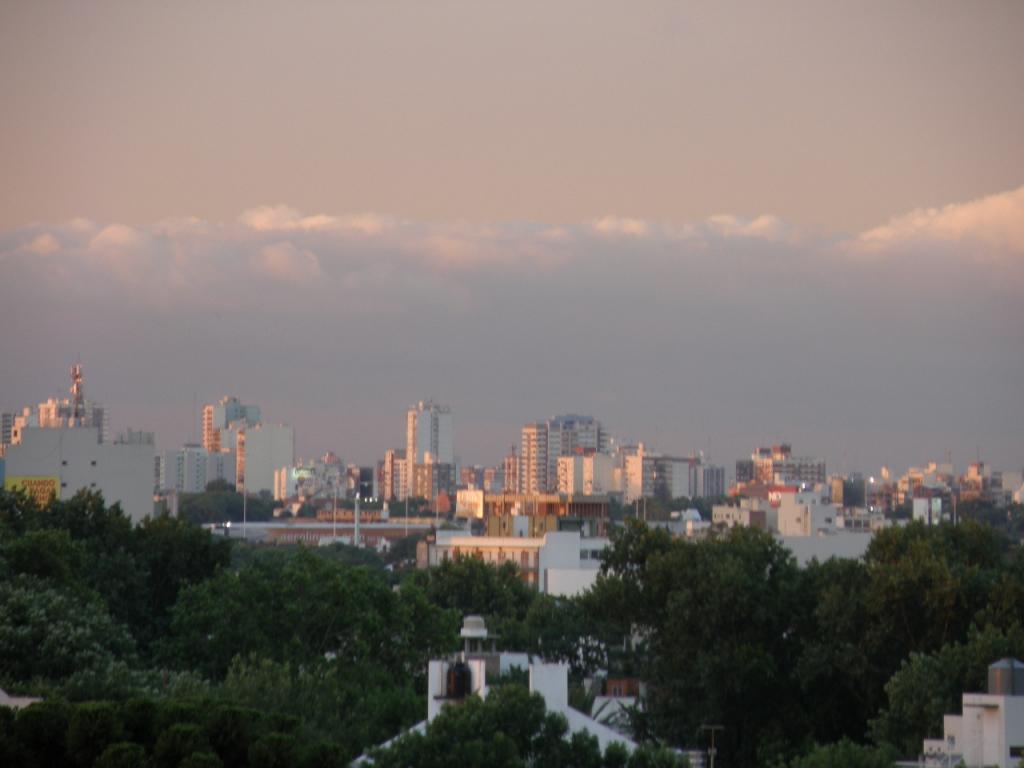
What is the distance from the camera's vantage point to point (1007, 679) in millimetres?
46531

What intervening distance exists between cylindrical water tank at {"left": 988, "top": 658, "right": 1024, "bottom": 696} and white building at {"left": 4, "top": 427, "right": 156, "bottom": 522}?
2876 inches

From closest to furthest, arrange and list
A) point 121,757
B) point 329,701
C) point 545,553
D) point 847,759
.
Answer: point 121,757
point 847,759
point 329,701
point 545,553

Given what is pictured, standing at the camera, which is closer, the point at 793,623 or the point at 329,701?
the point at 329,701

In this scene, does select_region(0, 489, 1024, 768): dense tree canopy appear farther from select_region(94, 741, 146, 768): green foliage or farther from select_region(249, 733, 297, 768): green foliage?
select_region(94, 741, 146, 768): green foliage

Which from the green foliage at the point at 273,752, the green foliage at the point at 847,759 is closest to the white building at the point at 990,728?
the green foliage at the point at 847,759

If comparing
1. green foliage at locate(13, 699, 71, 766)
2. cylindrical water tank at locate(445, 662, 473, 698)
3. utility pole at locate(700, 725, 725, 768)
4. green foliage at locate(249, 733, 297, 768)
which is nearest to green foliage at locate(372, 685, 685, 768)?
green foliage at locate(249, 733, 297, 768)

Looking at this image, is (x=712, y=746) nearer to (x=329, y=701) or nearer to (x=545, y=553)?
(x=329, y=701)

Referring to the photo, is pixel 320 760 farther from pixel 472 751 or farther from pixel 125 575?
pixel 125 575

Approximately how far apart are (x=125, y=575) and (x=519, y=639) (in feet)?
43.5

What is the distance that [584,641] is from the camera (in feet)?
274

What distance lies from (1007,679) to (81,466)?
7619cm

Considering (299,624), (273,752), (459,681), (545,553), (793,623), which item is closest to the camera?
(273,752)

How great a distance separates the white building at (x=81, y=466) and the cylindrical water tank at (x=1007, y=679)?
240ft

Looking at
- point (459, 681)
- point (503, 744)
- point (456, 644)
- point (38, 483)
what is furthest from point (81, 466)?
point (503, 744)
